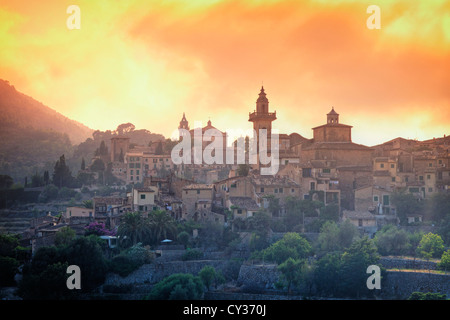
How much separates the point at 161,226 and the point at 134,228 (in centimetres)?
134

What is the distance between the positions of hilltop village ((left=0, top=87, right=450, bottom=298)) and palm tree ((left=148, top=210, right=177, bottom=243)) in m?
0.05

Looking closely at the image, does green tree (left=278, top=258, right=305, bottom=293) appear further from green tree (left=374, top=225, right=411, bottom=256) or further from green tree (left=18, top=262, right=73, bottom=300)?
green tree (left=18, top=262, right=73, bottom=300)

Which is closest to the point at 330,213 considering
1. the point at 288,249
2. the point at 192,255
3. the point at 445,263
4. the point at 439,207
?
the point at 288,249

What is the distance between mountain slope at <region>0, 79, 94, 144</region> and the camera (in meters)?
93.8

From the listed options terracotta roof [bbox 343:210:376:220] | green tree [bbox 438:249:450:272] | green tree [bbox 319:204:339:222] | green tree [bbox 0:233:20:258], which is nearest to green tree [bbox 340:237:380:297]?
green tree [bbox 438:249:450:272]

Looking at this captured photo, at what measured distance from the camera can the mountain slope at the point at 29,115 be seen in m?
93.8

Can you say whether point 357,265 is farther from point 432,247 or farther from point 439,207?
point 439,207

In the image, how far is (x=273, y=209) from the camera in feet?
113

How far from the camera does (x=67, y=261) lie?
28.1 m

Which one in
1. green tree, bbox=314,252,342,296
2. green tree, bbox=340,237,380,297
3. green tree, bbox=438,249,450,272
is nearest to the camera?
green tree, bbox=340,237,380,297

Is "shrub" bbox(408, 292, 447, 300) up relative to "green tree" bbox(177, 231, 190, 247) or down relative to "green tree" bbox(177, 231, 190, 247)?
down

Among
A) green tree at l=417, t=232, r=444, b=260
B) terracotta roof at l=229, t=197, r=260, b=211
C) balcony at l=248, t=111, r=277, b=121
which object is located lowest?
green tree at l=417, t=232, r=444, b=260

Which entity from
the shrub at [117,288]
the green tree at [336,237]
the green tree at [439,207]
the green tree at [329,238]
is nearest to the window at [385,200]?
the green tree at [439,207]
